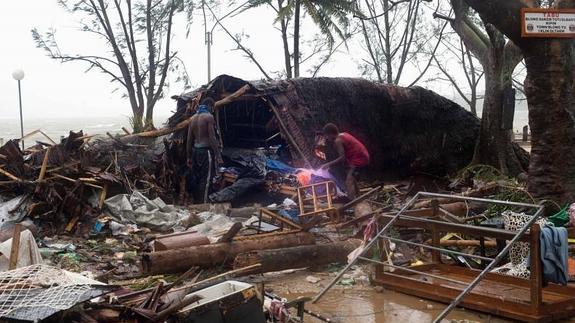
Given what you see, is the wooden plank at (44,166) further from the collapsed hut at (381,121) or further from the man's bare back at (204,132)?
the collapsed hut at (381,121)

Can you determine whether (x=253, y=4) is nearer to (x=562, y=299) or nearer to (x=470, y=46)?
(x=470, y=46)

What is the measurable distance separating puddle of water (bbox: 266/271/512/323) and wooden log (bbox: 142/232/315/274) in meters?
0.56

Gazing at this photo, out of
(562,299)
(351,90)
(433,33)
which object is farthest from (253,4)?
(562,299)

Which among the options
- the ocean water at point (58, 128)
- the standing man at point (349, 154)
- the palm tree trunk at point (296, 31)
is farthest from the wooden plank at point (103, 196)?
the ocean water at point (58, 128)

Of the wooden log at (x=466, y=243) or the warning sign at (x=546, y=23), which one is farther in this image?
the warning sign at (x=546, y=23)

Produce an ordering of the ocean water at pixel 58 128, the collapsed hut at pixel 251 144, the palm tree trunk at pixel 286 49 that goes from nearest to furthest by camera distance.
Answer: the collapsed hut at pixel 251 144
the palm tree trunk at pixel 286 49
the ocean water at pixel 58 128

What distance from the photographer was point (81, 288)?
3.82 m

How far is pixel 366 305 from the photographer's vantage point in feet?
17.7

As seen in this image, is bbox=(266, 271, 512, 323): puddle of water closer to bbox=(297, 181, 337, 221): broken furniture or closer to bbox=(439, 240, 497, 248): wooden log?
bbox=(439, 240, 497, 248): wooden log

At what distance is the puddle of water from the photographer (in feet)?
16.5

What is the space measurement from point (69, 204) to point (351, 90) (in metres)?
7.50

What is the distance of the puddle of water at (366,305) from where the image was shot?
16.5ft

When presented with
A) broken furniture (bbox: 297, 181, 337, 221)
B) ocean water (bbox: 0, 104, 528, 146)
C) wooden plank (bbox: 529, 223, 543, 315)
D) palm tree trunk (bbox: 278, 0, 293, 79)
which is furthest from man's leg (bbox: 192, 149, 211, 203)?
ocean water (bbox: 0, 104, 528, 146)

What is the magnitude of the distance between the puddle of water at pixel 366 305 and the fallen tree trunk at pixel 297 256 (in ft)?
0.68
